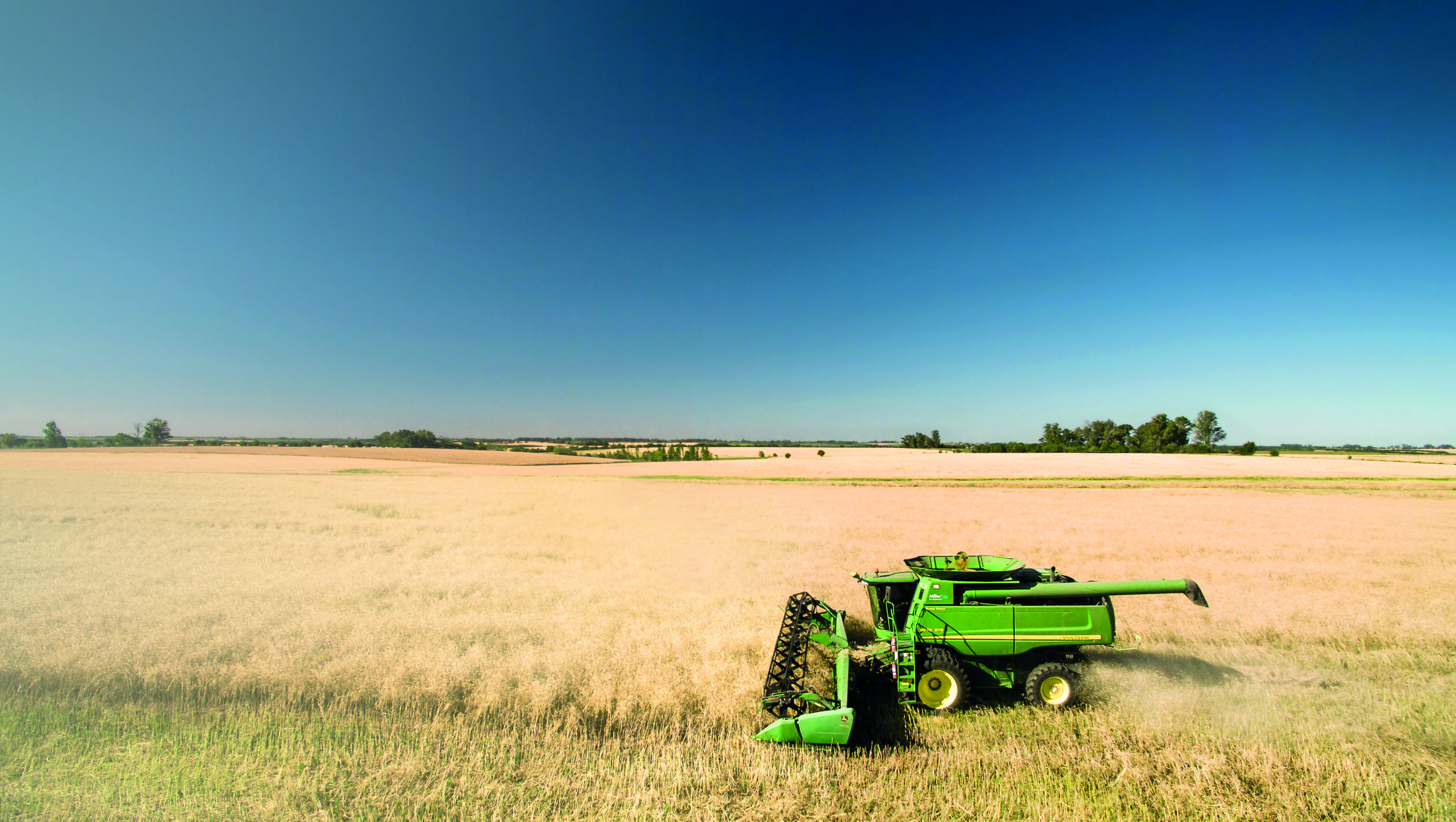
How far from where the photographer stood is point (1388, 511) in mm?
24406

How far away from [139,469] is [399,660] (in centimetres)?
6656

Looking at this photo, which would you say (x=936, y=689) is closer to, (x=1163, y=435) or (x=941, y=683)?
(x=941, y=683)

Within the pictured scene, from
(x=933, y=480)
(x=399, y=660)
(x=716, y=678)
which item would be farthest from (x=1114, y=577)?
(x=933, y=480)

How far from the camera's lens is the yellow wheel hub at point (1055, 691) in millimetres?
6820

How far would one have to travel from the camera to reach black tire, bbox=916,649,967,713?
22.2ft

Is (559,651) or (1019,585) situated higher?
(1019,585)

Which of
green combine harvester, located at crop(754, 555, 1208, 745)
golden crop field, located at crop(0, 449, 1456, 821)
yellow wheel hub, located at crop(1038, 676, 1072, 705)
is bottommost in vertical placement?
golden crop field, located at crop(0, 449, 1456, 821)

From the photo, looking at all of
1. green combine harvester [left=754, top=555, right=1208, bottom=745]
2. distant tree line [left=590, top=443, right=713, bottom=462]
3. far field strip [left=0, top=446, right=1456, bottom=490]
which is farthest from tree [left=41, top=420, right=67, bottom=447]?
green combine harvester [left=754, top=555, right=1208, bottom=745]

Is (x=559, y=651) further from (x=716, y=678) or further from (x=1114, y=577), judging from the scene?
(x=1114, y=577)

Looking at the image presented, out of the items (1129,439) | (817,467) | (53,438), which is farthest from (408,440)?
(1129,439)

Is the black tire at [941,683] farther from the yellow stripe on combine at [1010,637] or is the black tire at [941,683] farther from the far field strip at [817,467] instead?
the far field strip at [817,467]

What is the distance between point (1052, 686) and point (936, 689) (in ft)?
5.48

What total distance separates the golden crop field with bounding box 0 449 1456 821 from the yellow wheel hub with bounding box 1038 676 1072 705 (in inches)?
8.6

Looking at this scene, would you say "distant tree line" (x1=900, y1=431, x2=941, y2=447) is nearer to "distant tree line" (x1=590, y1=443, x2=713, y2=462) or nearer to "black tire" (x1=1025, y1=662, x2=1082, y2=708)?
"distant tree line" (x1=590, y1=443, x2=713, y2=462)
